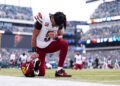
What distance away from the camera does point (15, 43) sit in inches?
2098

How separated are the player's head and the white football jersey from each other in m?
0.14

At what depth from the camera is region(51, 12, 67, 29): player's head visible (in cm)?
757

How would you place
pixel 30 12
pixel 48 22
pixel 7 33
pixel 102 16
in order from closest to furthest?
pixel 48 22, pixel 7 33, pixel 102 16, pixel 30 12

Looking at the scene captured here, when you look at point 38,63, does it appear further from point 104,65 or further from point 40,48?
point 104,65

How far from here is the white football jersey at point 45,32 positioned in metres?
7.82

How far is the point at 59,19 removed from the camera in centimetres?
757

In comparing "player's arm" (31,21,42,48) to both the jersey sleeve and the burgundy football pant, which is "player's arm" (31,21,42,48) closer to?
the jersey sleeve

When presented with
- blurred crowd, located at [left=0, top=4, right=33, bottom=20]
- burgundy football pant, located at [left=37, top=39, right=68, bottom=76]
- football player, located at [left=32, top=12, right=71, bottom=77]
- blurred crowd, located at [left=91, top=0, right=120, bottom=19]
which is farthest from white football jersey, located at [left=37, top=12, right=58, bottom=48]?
blurred crowd, located at [left=0, top=4, right=33, bottom=20]

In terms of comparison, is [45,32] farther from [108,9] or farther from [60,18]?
[108,9]

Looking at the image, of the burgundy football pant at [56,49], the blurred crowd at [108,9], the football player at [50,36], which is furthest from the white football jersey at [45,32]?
the blurred crowd at [108,9]

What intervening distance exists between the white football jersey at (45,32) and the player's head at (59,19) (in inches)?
5.6

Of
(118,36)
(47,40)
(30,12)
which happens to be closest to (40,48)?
(47,40)

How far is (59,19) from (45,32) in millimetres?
526

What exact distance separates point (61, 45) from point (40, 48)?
507 mm
